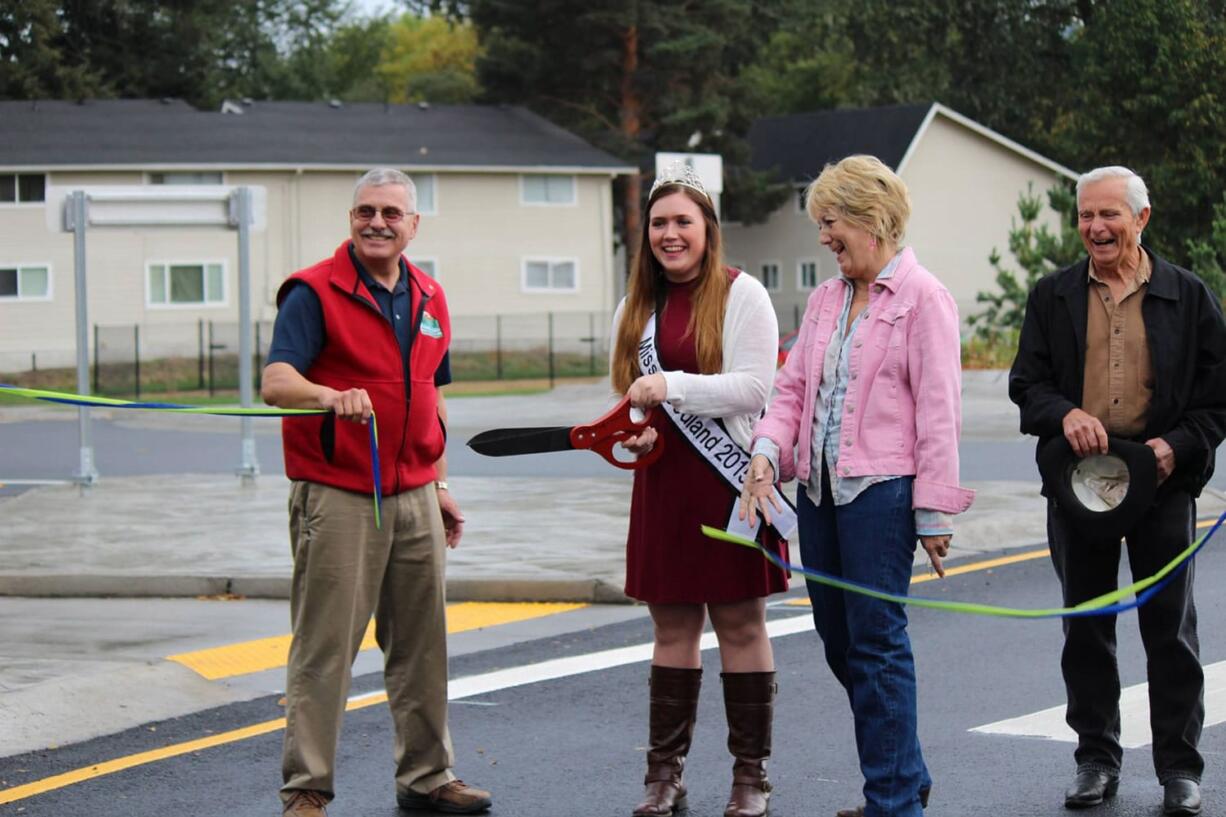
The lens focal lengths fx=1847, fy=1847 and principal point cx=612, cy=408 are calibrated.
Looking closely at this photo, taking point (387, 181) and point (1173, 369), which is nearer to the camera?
point (1173, 369)

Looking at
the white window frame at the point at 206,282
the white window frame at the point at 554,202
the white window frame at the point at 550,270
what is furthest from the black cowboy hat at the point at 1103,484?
the white window frame at the point at 554,202

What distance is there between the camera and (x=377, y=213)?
18.6ft

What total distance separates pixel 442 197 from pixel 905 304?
146 feet

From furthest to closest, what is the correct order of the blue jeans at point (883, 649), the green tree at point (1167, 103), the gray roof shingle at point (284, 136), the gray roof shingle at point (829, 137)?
1. the gray roof shingle at point (829, 137)
2. the gray roof shingle at point (284, 136)
3. the green tree at point (1167, 103)
4. the blue jeans at point (883, 649)

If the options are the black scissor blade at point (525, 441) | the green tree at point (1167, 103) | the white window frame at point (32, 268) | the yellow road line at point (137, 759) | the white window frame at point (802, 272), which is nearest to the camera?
the black scissor blade at point (525, 441)

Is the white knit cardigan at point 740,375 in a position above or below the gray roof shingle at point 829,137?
below

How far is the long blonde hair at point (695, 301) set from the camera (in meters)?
5.73

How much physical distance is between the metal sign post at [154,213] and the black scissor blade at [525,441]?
10.5 metres

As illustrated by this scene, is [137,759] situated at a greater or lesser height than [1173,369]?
lesser

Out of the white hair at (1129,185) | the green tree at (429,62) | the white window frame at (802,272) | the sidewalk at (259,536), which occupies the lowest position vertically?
the sidewalk at (259,536)

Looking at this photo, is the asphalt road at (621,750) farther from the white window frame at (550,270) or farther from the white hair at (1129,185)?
the white window frame at (550,270)

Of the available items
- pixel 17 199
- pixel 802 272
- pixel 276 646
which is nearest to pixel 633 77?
pixel 802 272

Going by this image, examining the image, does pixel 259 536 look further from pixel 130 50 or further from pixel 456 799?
pixel 130 50

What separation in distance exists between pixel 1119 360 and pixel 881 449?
89 cm
